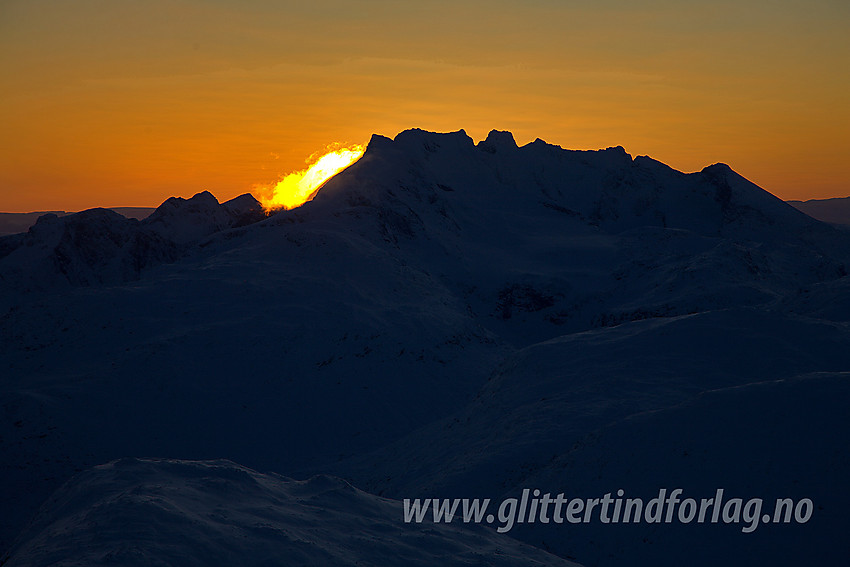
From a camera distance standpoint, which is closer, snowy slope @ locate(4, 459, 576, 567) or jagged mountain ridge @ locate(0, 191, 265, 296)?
snowy slope @ locate(4, 459, 576, 567)

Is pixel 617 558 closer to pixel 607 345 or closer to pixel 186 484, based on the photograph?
pixel 186 484

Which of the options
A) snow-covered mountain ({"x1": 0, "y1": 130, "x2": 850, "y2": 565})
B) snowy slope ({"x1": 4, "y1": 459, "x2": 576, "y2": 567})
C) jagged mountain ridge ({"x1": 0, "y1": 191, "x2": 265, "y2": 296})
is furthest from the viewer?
jagged mountain ridge ({"x1": 0, "y1": 191, "x2": 265, "y2": 296})

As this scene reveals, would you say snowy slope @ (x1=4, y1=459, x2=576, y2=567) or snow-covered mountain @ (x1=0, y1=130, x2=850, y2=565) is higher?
snow-covered mountain @ (x1=0, y1=130, x2=850, y2=565)

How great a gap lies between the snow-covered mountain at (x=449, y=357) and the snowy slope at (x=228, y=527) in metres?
2.03

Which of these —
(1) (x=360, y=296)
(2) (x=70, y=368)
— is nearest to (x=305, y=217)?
(1) (x=360, y=296)

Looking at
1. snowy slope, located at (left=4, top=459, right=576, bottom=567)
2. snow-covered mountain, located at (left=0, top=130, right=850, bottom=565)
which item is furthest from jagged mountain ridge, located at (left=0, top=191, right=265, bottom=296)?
snowy slope, located at (left=4, top=459, right=576, bottom=567)

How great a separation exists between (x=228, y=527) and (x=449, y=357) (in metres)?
33.0

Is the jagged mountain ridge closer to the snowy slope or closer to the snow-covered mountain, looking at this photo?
the snow-covered mountain

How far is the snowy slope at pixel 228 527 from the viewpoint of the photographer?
10.5 metres

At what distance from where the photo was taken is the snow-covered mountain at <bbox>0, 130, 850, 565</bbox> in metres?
17.6

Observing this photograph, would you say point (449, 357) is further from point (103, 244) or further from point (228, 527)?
point (103, 244)

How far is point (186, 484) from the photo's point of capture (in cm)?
1369

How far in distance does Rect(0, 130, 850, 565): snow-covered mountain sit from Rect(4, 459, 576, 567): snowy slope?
2.03 m

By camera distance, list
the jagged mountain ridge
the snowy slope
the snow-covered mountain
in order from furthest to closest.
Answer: the jagged mountain ridge, the snow-covered mountain, the snowy slope
